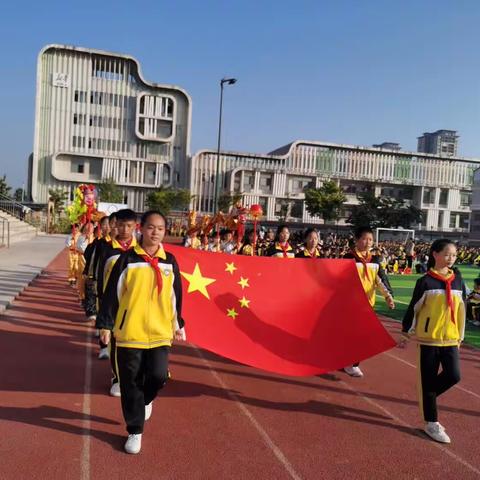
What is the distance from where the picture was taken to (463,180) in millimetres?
65250

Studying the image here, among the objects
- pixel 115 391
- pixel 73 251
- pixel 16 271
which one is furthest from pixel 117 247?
pixel 16 271

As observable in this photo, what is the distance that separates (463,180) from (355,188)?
15230mm

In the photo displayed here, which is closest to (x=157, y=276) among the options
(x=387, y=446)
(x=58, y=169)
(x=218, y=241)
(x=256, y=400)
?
(x=256, y=400)

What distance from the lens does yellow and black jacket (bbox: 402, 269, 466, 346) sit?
4.38m

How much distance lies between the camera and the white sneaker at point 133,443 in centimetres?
373

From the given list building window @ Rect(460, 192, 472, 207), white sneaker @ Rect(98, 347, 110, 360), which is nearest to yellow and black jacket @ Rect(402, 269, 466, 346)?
white sneaker @ Rect(98, 347, 110, 360)

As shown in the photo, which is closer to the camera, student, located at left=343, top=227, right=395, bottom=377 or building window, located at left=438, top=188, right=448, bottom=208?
student, located at left=343, top=227, right=395, bottom=377

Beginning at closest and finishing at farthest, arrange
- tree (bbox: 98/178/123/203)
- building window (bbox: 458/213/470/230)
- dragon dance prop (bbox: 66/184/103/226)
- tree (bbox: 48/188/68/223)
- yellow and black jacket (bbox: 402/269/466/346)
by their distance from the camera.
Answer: yellow and black jacket (bbox: 402/269/466/346)
dragon dance prop (bbox: 66/184/103/226)
tree (bbox: 48/188/68/223)
tree (bbox: 98/178/123/203)
building window (bbox: 458/213/470/230)

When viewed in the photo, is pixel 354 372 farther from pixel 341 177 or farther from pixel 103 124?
pixel 341 177

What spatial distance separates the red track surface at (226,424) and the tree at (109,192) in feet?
148

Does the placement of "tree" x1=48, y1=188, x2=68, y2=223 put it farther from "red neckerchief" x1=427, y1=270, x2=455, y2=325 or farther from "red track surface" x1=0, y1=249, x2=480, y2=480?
"red neckerchief" x1=427, y1=270, x2=455, y2=325

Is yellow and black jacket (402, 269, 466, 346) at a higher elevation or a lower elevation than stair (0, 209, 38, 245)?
higher

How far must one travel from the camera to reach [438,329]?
4363 millimetres

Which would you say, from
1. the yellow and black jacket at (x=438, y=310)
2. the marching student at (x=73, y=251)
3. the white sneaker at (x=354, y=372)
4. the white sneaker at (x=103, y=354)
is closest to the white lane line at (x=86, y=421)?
the white sneaker at (x=103, y=354)
